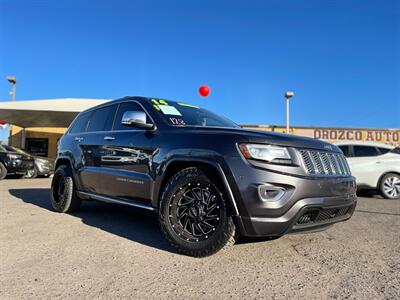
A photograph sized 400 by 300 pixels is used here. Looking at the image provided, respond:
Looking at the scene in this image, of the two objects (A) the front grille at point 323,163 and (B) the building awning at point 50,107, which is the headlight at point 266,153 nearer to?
(A) the front grille at point 323,163

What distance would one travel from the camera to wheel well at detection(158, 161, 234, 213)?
10.8 feet

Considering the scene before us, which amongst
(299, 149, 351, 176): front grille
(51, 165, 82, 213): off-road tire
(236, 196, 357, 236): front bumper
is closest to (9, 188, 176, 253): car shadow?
(51, 165, 82, 213): off-road tire

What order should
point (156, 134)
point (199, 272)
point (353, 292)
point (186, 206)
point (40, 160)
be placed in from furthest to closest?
1. point (40, 160)
2. point (156, 134)
3. point (186, 206)
4. point (199, 272)
5. point (353, 292)

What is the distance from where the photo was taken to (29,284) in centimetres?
273

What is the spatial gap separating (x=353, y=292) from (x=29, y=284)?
2.41 m

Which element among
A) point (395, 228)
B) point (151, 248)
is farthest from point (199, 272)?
point (395, 228)

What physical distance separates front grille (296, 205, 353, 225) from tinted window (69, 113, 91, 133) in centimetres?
384

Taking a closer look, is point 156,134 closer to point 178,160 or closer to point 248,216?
point 178,160

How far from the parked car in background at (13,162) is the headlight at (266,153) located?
12.2m

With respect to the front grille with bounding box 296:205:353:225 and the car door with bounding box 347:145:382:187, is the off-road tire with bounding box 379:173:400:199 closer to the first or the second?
the car door with bounding box 347:145:382:187

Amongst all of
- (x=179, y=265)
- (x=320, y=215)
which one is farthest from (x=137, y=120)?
(x=320, y=215)

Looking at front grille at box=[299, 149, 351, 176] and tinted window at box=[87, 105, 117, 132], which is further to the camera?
tinted window at box=[87, 105, 117, 132]

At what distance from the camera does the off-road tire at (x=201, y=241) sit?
3207 mm

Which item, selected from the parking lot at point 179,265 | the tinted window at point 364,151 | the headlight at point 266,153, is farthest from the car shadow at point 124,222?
the tinted window at point 364,151
